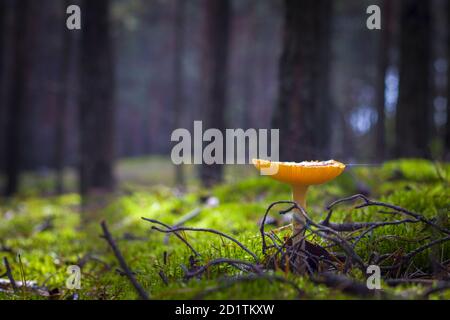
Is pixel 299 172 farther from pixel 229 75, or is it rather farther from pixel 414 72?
pixel 229 75

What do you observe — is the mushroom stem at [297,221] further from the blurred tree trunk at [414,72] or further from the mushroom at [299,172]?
the blurred tree trunk at [414,72]

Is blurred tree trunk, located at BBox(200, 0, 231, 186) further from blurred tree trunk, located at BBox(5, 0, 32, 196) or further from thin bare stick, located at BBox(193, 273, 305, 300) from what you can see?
thin bare stick, located at BBox(193, 273, 305, 300)

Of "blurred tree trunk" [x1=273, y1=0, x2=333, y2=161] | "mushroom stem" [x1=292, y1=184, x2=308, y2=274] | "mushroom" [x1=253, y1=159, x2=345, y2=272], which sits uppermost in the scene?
"blurred tree trunk" [x1=273, y1=0, x2=333, y2=161]

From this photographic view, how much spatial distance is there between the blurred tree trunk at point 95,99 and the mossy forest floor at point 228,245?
231cm

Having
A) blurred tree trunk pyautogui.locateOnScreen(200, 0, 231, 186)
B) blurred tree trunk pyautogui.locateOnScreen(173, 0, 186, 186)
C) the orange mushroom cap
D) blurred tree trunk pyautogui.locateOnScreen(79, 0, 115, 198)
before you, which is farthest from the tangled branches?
blurred tree trunk pyautogui.locateOnScreen(173, 0, 186, 186)

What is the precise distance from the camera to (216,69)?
928cm

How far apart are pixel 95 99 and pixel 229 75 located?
17.7 feet

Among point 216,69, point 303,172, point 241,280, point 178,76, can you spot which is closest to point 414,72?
point 216,69

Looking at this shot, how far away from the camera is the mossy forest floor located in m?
1.43

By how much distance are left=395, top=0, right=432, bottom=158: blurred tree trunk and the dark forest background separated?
0.07ft

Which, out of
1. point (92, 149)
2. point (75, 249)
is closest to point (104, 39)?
point (92, 149)

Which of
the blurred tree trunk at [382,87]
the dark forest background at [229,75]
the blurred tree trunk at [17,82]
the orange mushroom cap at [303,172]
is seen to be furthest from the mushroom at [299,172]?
the blurred tree trunk at [17,82]

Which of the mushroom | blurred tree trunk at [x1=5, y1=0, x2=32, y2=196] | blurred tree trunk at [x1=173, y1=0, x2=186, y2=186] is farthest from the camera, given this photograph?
blurred tree trunk at [x1=173, y1=0, x2=186, y2=186]
